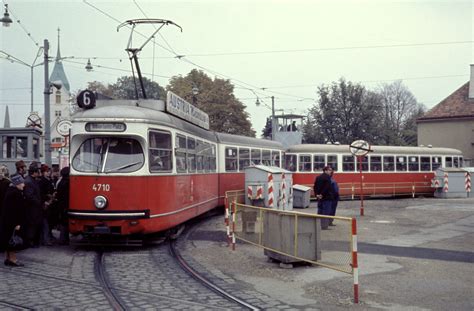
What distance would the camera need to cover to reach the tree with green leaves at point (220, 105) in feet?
185

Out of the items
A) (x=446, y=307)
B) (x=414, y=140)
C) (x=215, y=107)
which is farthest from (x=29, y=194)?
(x=414, y=140)

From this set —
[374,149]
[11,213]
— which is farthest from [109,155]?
[374,149]

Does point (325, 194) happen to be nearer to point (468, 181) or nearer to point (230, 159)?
point (230, 159)

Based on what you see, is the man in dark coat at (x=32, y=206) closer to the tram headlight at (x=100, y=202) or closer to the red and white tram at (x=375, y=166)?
the tram headlight at (x=100, y=202)

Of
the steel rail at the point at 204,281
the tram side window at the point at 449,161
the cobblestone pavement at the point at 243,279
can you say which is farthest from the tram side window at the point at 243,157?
the tram side window at the point at 449,161

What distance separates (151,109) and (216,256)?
143 inches

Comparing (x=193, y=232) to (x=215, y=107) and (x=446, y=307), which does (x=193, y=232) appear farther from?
(x=215, y=107)

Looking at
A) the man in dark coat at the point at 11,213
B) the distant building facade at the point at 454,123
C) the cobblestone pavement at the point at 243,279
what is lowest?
the cobblestone pavement at the point at 243,279

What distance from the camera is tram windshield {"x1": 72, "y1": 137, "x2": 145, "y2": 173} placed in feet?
37.8

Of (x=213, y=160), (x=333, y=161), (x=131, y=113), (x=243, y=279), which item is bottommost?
(x=243, y=279)

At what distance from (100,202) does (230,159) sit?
1093 cm

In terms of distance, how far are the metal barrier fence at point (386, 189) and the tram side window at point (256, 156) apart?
5.46m

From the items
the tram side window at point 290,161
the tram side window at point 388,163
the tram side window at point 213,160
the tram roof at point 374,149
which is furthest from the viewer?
the tram side window at point 388,163

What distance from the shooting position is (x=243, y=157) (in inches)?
918
